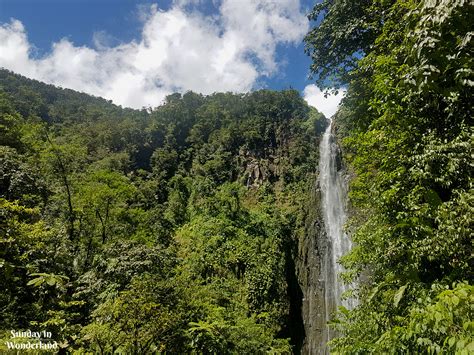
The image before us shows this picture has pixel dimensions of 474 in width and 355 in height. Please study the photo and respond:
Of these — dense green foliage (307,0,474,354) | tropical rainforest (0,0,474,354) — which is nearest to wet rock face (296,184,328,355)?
tropical rainforest (0,0,474,354)

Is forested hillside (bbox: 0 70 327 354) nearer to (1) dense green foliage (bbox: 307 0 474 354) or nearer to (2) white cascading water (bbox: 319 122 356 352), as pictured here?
(2) white cascading water (bbox: 319 122 356 352)

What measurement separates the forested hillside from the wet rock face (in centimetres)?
128

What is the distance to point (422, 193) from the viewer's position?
6.09 meters

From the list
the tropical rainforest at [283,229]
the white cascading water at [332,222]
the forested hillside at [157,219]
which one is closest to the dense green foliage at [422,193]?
the tropical rainforest at [283,229]

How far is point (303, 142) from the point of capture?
5159 centimetres

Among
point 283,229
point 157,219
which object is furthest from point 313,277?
point 157,219

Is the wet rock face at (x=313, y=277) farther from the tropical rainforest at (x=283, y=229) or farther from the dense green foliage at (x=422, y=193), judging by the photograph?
the dense green foliage at (x=422, y=193)

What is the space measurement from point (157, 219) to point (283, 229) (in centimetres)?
1437

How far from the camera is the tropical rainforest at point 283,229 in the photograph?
14.8 ft

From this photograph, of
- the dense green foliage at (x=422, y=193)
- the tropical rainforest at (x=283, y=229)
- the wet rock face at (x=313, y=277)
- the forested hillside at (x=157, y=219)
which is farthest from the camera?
the wet rock face at (x=313, y=277)

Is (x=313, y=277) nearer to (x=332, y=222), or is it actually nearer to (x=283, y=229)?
(x=332, y=222)

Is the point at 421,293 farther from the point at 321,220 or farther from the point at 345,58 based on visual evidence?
the point at 321,220

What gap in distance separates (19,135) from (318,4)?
74.5 ft

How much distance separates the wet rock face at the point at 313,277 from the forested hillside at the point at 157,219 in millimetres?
1280
